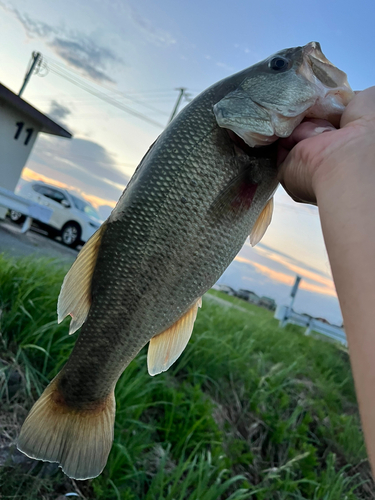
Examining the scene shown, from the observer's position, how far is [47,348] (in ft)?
9.40

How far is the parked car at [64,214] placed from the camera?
40.3 ft

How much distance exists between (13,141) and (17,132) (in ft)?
0.97

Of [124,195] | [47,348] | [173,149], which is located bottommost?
[47,348]

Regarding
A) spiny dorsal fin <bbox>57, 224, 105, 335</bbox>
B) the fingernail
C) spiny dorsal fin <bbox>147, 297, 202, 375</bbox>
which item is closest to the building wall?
spiny dorsal fin <bbox>57, 224, 105, 335</bbox>

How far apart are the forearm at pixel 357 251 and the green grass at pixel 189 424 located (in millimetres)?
1909

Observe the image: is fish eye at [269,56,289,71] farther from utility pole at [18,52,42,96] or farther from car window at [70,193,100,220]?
utility pole at [18,52,42,96]

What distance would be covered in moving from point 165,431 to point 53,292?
149cm

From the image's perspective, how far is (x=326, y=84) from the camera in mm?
1597

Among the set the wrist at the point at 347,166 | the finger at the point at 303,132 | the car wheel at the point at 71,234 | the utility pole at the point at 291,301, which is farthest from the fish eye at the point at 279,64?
the car wheel at the point at 71,234

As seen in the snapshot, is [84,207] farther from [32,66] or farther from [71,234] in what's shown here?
[32,66]

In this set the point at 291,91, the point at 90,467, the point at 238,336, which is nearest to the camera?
the point at 90,467

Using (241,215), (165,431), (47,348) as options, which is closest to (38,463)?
(47,348)

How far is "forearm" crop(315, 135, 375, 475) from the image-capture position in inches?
34.3

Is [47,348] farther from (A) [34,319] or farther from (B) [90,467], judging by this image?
(B) [90,467]
